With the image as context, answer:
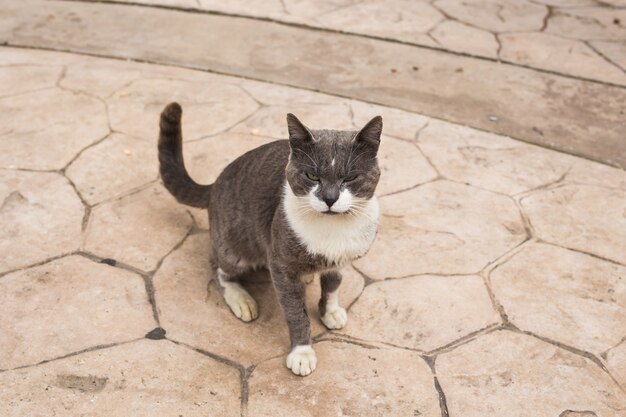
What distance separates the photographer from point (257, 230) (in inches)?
115

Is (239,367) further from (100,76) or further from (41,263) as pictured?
(100,76)

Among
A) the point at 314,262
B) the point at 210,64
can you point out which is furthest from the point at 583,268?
the point at 210,64

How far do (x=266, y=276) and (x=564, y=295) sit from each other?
5.28 feet

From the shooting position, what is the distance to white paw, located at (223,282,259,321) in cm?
305

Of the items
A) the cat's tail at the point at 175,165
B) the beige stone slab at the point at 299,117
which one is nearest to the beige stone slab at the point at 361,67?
the beige stone slab at the point at 299,117

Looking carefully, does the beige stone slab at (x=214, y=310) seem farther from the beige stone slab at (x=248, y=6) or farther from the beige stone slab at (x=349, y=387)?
the beige stone slab at (x=248, y=6)

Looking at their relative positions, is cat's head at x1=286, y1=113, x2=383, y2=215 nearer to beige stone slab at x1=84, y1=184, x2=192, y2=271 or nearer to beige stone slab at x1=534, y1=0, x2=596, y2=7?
beige stone slab at x1=84, y1=184, x2=192, y2=271

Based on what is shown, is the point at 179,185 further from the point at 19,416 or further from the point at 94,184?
the point at 19,416

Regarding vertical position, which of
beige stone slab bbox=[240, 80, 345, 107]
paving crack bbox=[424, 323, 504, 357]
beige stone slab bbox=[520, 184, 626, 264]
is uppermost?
beige stone slab bbox=[240, 80, 345, 107]

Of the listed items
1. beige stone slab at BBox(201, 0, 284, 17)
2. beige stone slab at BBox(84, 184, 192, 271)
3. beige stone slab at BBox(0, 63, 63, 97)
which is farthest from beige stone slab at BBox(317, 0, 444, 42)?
beige stone slab at BBox(84, 184, 192, 271)

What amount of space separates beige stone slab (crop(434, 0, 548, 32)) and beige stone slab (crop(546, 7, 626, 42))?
18cm

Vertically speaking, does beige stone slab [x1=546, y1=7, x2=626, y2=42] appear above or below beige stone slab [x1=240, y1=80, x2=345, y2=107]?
below

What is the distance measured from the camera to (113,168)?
4.07m

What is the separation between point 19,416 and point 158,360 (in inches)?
23.4
